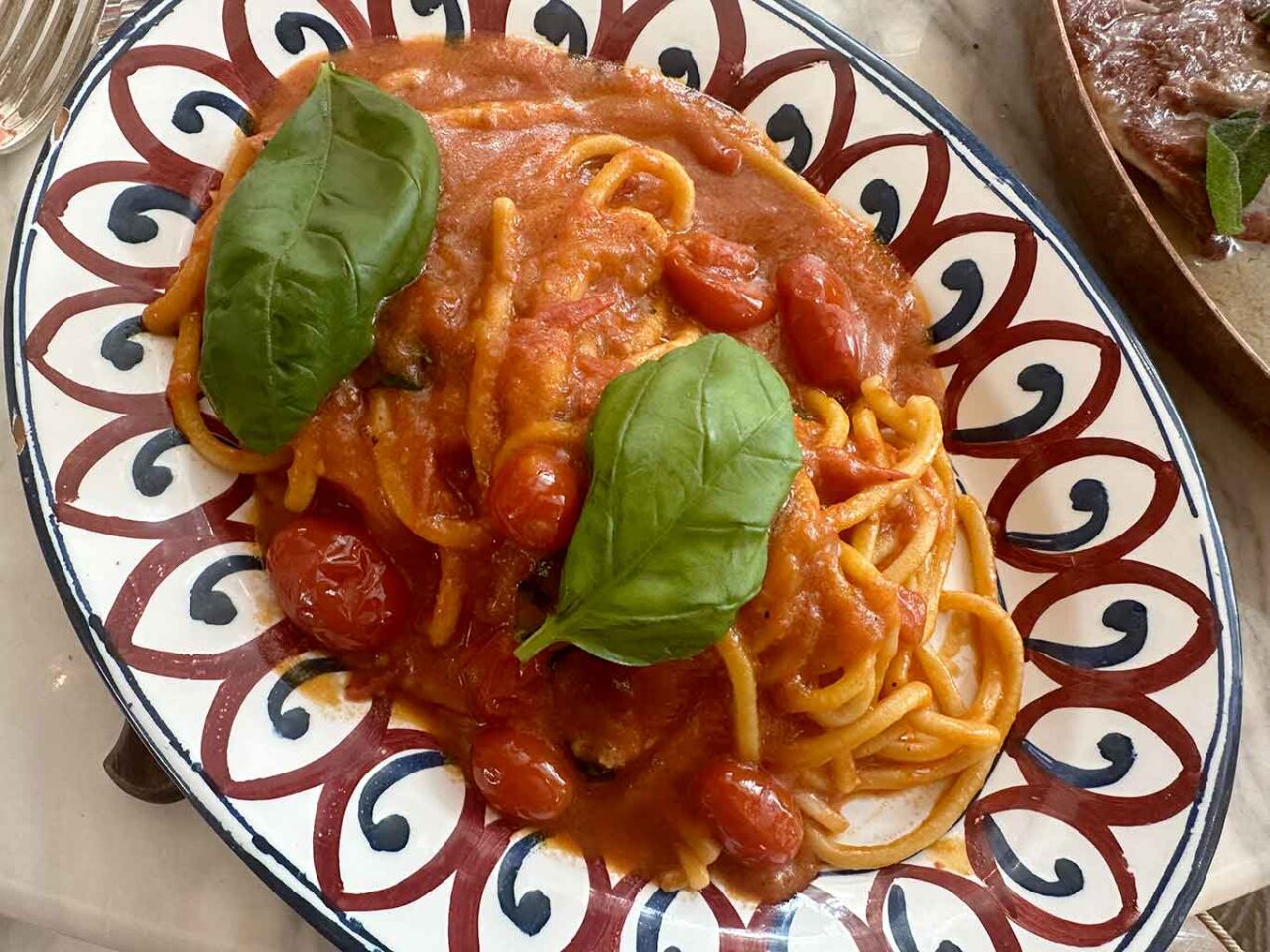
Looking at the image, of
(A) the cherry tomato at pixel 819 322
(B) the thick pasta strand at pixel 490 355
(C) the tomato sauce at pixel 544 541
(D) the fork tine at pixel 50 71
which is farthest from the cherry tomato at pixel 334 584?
(D) the fork tine at pixel 50 71

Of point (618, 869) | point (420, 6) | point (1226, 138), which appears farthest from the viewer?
point (1226, 138)

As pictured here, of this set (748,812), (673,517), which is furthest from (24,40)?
(748,812)

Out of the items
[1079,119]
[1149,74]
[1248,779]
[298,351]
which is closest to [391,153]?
[298,351]

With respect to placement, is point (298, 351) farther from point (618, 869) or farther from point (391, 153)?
point (618, 869)

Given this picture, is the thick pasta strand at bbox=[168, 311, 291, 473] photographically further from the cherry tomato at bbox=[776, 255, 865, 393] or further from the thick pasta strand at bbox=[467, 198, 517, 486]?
the cherry tomato at bbox=[776, 255, 865, 393]

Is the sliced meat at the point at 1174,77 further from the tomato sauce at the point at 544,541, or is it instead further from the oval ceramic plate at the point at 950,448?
the tomato sauce at the point at 544,541

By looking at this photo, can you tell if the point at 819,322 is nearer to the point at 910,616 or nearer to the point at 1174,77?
the point at 910,616
